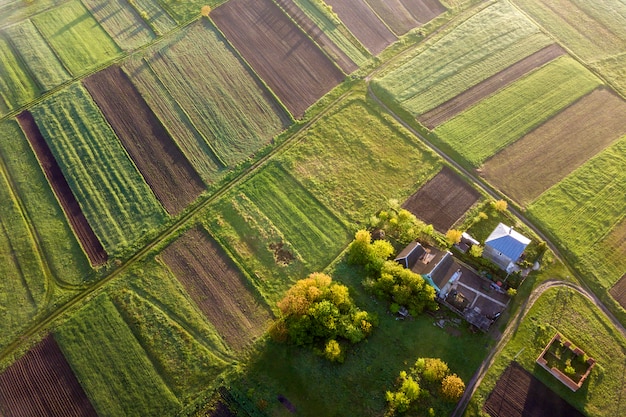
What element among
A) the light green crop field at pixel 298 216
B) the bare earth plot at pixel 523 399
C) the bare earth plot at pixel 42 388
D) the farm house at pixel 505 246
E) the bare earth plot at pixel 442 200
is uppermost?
the bare earth plot at pixel 442 200

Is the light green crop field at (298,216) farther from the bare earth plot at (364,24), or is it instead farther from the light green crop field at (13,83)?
the light green crop field at (13,83)

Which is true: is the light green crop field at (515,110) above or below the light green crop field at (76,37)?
above

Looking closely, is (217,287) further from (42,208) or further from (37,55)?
(37,55)

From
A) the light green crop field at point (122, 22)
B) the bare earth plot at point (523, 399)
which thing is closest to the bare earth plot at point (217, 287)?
the bare earth plot at point (523, 399)

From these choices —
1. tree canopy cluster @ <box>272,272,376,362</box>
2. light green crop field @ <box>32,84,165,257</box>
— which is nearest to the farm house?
tree canopy cluster @ <box>272,272,376,362</box>

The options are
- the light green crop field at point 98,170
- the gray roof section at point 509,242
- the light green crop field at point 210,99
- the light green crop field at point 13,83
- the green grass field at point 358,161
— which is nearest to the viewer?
the gray roof section at point 509,242
